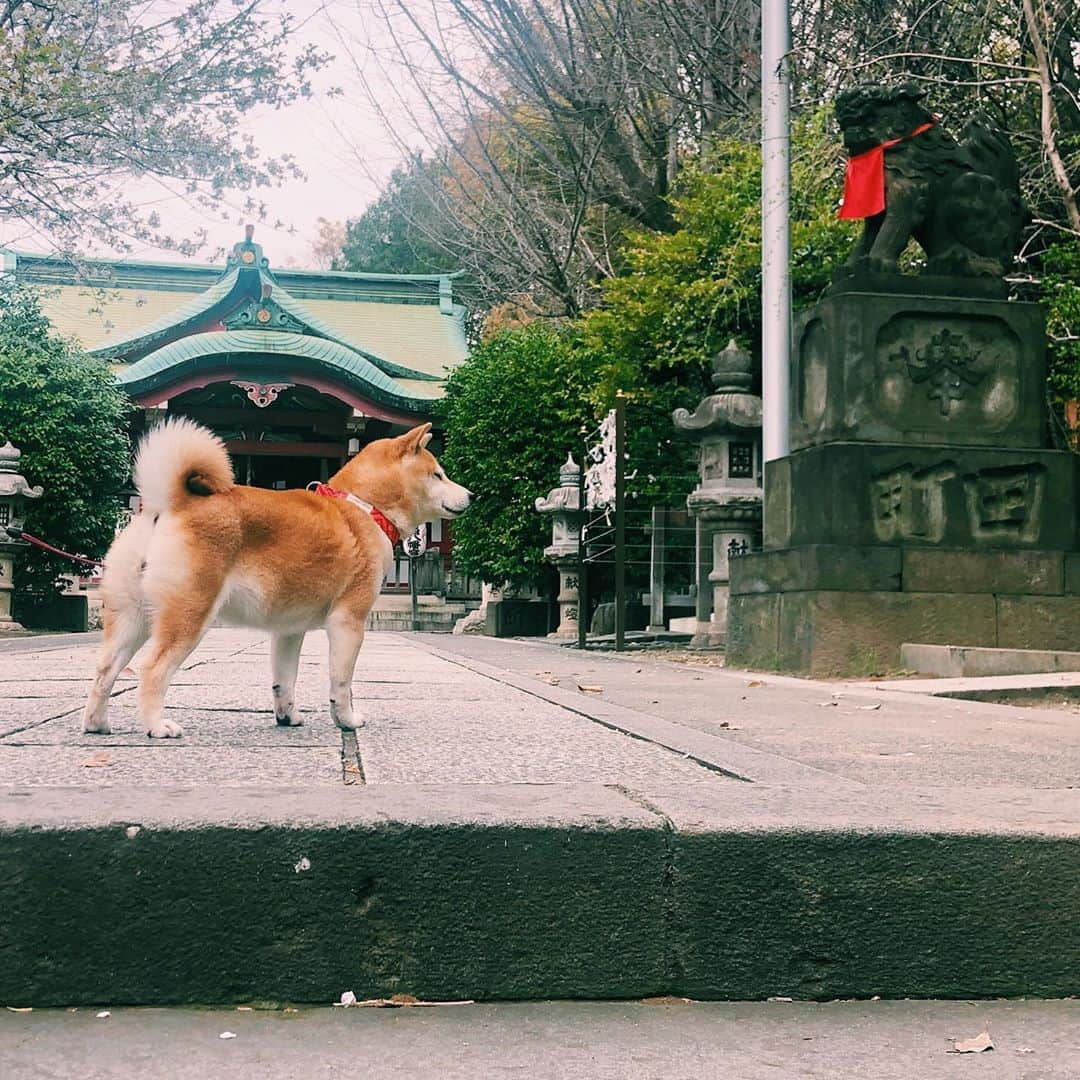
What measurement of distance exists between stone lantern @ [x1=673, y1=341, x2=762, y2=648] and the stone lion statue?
15.6 feet

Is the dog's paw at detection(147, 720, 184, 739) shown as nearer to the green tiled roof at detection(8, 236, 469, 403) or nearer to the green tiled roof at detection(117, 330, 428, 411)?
the green tiled roof at detection(8, 236, 469, 403)

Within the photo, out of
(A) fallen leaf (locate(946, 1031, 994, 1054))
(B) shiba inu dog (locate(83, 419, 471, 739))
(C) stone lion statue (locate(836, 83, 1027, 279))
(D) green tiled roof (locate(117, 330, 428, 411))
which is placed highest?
(D) green tiled roof (locate(117, 330, 428, 411))

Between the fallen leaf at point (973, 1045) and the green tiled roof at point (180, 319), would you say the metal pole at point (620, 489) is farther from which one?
the green tiled roof at point (180, 319)

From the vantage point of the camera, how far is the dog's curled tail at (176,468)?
3900 millimetres

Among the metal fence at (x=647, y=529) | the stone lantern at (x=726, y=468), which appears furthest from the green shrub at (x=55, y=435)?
the stone lantern at (x=726, y=468)

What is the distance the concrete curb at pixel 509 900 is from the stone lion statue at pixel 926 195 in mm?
8038

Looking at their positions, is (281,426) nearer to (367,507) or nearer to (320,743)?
(367,507)

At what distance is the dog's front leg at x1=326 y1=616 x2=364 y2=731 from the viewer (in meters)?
4.26

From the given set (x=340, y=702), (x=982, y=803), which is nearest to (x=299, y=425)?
(x=340, y=702)

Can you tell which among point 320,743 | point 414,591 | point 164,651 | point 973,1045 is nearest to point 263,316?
point 414,591

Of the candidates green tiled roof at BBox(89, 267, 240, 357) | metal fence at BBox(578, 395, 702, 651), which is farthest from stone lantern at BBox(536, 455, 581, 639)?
green tiled roof at BBox(89, 267, 240, 357)

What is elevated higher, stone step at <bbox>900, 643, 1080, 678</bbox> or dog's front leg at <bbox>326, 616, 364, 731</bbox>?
dog's front leg at <bbox>326, 616, 364, 731</bbox>

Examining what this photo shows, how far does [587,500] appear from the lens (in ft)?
55.7

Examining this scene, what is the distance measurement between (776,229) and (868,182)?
2.59m
